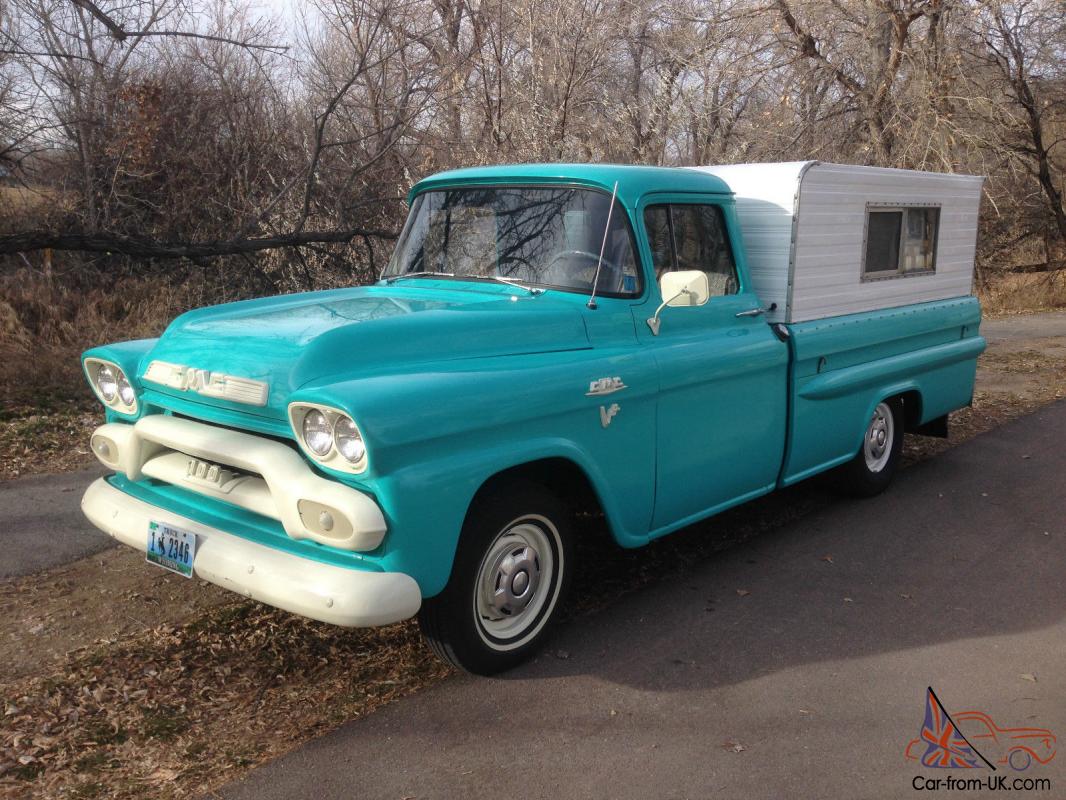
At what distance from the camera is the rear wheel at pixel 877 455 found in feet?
20.2

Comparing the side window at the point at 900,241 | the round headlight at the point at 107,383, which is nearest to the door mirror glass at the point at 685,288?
the side window at the point at 900,241

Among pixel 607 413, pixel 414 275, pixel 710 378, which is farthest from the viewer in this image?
Answer: pixel 414 275

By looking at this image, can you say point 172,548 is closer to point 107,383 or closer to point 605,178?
point 107,383

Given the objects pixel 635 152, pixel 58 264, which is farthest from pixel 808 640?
pixel 58 264

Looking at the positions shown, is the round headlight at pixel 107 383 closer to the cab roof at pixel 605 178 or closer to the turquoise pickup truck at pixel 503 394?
the turquoise pickup truck at pixel 503 394

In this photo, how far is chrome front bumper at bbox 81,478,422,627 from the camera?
3.16 metres

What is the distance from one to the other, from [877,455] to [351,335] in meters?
4.15

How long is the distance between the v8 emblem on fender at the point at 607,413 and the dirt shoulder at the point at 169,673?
102 cm

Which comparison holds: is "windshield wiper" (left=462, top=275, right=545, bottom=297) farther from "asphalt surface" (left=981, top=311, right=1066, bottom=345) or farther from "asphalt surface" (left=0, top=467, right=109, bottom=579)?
"asphalt surface" (left=981, top=311, right=1066, bottom=345)

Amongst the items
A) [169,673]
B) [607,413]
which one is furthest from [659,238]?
[169,673]


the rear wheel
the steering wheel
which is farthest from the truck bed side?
the steering wheel

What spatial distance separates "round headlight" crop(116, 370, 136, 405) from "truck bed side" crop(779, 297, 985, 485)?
130 inches

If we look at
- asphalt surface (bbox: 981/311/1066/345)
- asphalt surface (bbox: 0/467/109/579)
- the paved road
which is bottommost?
asphalt surface (bbox: 981/311/1066/345)

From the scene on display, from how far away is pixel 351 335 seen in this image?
3.58 m
